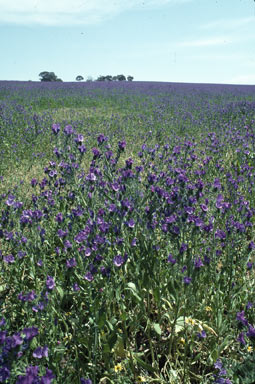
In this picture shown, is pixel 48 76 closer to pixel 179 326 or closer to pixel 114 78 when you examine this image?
pixel 114 78

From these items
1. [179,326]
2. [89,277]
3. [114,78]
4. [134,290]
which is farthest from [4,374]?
[114,78]

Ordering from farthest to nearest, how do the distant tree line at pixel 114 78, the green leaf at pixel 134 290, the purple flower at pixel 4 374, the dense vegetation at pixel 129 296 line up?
the distant tree line at pixel 114 78 < the green leaf at pixel 134 290 < the dense vegetation at pixel 129 296 < the purple flower at pixel 4 374

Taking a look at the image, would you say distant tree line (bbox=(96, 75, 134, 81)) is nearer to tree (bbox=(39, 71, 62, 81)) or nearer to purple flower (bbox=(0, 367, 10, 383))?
tree (bbox=(39, 71, 62, 81))

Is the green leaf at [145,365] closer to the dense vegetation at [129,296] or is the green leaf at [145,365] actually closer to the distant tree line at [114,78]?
the dense vegetation at [129,296]

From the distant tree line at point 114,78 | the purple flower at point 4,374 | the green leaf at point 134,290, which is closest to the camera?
the purple flower at point 4,374

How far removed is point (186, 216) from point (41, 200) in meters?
1.59

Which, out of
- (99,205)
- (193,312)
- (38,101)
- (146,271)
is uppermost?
(38,101)

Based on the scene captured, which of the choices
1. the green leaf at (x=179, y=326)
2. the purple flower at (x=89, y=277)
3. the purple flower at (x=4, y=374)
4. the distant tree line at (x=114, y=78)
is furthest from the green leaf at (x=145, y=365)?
the distant tree line at (x=114, y=78)

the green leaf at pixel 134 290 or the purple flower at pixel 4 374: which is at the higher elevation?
the purple flower at pixel 4 374

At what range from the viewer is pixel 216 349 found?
161cm

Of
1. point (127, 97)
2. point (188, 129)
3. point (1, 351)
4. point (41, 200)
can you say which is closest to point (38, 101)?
point (127, 97)

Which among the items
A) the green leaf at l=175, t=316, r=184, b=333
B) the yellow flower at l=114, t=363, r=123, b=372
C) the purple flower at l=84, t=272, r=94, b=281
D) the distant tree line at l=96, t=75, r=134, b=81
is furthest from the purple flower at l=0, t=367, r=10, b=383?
the distant tree line at l=96, t=75, r=134, b=81

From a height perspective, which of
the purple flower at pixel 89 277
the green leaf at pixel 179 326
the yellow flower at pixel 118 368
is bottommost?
the yellow flower at pixel 118 368

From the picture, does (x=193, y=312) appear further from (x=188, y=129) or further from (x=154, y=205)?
(x=188, y=129)
